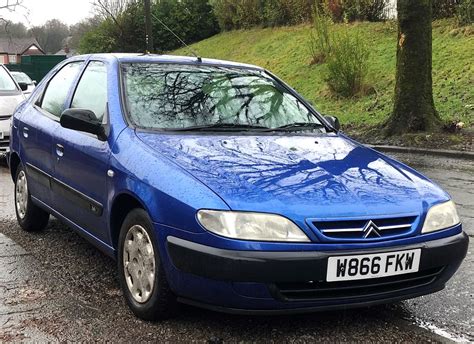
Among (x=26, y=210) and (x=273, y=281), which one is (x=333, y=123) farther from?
(x=26, y=210)

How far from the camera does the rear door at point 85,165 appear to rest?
12.3 ft

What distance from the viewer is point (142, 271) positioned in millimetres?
3336

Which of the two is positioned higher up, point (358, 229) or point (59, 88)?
point (59, 88)

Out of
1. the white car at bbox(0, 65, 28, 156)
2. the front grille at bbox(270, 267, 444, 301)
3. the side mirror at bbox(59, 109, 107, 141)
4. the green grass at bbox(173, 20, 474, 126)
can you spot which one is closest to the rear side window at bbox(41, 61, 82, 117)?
the side mirror at bbox(59, 109, 107, 141)

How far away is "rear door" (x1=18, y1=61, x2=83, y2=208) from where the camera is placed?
4621mm

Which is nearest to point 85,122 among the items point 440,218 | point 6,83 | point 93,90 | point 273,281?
point 93,90

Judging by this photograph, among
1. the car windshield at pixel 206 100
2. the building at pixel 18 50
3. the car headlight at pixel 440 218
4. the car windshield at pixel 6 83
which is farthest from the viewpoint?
the building at pixel 18 50

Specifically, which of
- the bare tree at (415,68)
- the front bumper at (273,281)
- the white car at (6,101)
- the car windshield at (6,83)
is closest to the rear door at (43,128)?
the front bumper at (273,281)

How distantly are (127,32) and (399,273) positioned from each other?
1502 inches

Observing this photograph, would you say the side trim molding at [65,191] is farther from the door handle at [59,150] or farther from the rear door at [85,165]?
the door handle at [59,150]

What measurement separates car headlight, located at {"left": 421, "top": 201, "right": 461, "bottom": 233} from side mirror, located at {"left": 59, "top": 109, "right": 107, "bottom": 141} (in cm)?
204

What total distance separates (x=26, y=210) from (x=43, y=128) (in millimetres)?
921

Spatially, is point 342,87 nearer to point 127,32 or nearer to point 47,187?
point 47,187

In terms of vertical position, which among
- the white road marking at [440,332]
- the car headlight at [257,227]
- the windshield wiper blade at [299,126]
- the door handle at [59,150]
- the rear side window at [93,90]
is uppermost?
the rear side window at [93,90]
